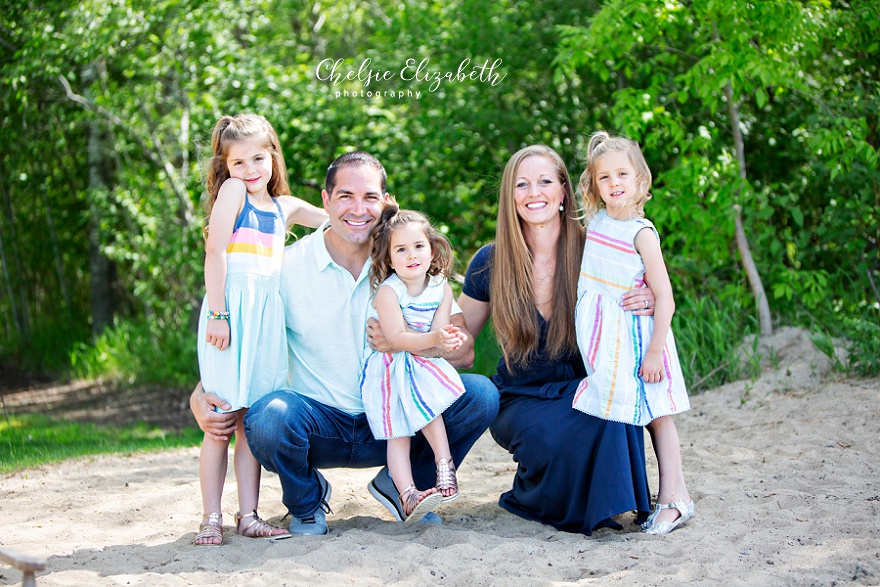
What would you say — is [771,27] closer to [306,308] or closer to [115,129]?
[306,308]

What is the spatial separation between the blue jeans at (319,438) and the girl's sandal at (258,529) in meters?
0.11

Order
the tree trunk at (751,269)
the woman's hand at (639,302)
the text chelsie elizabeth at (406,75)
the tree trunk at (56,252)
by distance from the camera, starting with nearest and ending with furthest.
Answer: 1. the woman's hand at (639,302)
2. the tree trunk at (751,269)
3. the text chelsie elizabeth at (406,75)
4. the tree trunk at (56,252)

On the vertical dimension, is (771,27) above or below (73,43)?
below

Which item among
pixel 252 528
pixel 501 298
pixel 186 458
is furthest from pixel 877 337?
pixel 186 458

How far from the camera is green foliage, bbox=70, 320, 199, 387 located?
299 inches

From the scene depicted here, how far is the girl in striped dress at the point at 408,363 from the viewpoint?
3.25 m

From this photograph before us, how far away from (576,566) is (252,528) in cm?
123

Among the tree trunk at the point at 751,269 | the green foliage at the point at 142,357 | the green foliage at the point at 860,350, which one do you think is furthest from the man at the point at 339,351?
the green foliage at the point at 142,357

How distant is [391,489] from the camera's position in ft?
11.4

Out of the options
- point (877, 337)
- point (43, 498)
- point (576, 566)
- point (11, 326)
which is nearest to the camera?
point (576, 566)

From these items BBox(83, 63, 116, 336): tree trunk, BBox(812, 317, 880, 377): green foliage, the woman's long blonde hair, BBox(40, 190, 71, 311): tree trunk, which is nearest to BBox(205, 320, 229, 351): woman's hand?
the woman's long blonde hair

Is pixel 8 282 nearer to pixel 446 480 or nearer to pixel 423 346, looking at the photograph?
pixel 423 346

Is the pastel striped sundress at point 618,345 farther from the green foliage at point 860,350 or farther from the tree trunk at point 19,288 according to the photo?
the tree trunk at point 19,288

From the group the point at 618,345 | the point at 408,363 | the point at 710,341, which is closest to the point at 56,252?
the point at 710,341
